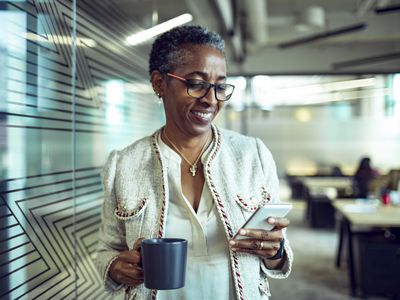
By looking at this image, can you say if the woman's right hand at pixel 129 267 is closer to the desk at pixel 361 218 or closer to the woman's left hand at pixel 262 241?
the woman's left hand at pixel 262 241

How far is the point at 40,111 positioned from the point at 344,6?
739 centimetres

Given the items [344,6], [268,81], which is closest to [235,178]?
[344,6]

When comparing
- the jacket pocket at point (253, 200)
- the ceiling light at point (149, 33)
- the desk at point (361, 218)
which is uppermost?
the ceiling light at point (149, 33)

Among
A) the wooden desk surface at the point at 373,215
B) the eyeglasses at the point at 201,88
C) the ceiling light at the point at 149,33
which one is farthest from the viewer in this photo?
the wooden desk surface at the point at 373,215

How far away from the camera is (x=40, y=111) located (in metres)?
1.50

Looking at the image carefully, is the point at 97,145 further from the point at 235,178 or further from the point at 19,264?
the point at 235,178

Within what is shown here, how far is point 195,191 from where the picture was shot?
1.24 meters

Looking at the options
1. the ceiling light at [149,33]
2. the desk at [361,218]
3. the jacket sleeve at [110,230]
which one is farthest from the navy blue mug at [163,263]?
the desk at [361,218]

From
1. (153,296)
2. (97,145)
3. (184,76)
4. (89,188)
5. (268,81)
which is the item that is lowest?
(153,296)

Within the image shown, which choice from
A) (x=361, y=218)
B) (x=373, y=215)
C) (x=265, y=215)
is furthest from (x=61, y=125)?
(x=373, y=215)

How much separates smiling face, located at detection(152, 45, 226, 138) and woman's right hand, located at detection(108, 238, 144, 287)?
0.31 meters

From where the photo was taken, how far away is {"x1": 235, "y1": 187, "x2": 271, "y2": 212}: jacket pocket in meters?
1.21

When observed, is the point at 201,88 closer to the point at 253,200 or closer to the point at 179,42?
the point at 179,42

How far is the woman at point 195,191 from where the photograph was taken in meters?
1.18
